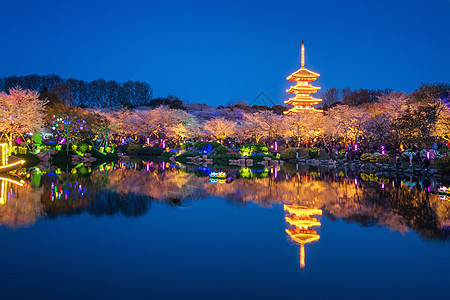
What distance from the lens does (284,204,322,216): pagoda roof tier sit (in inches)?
469

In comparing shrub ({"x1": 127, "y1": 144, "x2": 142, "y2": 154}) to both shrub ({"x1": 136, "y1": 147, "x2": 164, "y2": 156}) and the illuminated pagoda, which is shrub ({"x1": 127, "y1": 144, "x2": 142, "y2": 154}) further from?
the illuminated pagoda

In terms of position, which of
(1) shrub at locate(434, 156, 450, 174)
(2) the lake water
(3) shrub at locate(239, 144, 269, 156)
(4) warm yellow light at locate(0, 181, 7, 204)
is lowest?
(2) the lake water

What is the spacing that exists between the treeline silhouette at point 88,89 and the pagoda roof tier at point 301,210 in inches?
2435

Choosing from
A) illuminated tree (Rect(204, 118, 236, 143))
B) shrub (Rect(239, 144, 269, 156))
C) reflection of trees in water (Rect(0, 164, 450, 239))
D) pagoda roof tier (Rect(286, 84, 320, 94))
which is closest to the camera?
reflection of trees in water (Rect(0, 164, 450, 239))

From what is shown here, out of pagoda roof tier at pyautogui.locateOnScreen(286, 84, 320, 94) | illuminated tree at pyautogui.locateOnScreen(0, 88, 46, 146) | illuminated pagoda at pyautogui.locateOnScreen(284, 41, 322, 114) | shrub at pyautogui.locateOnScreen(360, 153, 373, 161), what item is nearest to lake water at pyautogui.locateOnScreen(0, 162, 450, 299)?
shrub at pyautogui.locateOnScreen(360, 153, 373, 161)

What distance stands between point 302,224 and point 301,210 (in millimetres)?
1818

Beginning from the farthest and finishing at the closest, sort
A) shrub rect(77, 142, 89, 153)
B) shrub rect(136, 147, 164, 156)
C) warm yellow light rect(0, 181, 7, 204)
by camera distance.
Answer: shrub rect(136, 147, 164, 156) < shrub rect(77, 142, 89, 153) < warm yellow light rect(0, 181, 7, 204)

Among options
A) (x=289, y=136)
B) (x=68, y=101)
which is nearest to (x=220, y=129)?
(x=289, y=136)

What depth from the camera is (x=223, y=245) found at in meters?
8.62

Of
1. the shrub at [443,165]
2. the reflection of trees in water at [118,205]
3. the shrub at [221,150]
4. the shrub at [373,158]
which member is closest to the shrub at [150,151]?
the shrub at [221,150]

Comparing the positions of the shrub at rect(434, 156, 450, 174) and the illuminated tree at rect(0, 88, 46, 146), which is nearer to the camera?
the shrub at rect(434, 156, 450, 174)

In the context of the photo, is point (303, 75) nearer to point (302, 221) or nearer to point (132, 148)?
point (132, 148)

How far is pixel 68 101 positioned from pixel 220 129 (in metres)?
36.4

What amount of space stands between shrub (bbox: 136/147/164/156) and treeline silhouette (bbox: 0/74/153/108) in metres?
22.4
